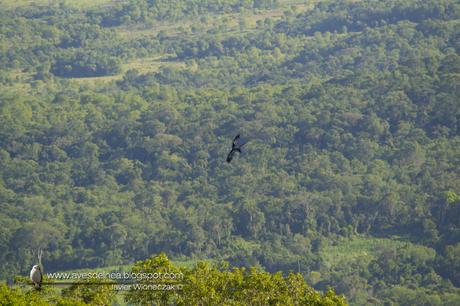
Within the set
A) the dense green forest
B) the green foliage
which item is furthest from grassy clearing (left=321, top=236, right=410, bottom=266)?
the green foliage

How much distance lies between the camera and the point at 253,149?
10975 centimetres

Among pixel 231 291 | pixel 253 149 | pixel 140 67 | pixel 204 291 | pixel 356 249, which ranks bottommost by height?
pixel 140 67

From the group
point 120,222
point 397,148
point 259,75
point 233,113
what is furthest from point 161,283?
point 259,75

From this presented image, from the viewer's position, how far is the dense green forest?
90.8 m

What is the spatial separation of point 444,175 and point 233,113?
2709 centimetres

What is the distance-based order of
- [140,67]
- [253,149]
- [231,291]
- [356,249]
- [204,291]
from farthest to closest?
[140,67]
[253,149]
[356,249]
[231,291]
[204,291]

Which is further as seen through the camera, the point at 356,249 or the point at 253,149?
the point at 253,149

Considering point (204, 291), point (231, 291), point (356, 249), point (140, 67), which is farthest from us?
point (140, 67)

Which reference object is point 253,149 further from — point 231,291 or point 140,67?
point 231,291

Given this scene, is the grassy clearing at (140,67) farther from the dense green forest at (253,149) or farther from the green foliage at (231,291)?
the green foliage at (231,291)

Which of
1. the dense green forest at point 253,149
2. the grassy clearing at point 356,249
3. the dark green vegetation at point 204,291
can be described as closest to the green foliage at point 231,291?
the dark green vegetation at point 204,291

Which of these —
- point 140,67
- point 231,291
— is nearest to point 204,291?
point 231,291

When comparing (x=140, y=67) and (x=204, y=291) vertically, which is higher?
(x=204, y=291)

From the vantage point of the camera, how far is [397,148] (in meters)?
107
